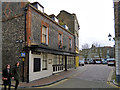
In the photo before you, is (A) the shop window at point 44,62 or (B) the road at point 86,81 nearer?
(B) the road at point 86,81

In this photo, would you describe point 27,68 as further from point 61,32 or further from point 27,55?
point 61,32

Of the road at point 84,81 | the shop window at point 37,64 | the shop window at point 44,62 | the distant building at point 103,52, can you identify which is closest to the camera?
the road at point 84,81

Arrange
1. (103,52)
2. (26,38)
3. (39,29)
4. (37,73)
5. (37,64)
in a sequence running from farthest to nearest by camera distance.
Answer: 1. (103,52)
2. (39,29)
3. (37,64)
4. (37,73)
5. (26,38)

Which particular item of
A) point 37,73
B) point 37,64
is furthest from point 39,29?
point 37,73

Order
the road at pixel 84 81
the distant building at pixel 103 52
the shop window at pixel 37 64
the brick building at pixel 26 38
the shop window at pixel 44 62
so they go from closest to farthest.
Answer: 1. the road at pixel 84 81
2. the brick building at pixel 26 38
3. the shop window at pixel 37 64
4. the shop window at pixel 44 62
5. the distant building at pixel 103 52

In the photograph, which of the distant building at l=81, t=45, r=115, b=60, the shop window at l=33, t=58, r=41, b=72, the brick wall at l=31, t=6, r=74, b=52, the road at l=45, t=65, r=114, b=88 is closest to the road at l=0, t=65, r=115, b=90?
the road at l=45, t=65, r=114, b=88

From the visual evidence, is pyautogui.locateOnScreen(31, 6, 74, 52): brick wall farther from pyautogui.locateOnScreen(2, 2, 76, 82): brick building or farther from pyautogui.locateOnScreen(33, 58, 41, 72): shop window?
pyautogui.locateOnScreen(33, 58, 41, 72): shop window

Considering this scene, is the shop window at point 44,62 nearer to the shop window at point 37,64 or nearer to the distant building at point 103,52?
the shop window at point 37,64

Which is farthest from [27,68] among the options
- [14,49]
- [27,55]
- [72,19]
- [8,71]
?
[72,19]

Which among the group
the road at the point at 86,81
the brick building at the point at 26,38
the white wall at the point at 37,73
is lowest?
the road at the point at 86,81

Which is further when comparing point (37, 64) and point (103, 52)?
point (103, 52)

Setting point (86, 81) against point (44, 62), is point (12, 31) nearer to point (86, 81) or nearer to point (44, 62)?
point (44, 62)

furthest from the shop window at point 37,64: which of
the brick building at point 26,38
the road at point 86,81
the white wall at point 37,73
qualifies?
the road at point 86,81

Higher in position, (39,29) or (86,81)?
(39,29)
